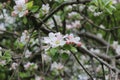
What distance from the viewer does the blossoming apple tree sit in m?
2.78

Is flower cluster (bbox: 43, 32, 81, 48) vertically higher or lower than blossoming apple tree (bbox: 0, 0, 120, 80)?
higher

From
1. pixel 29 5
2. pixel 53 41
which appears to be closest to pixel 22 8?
pixel 29 5

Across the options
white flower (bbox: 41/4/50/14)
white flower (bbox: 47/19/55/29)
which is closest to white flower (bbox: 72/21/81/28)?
white flower (bbox: 47/19/55/29)

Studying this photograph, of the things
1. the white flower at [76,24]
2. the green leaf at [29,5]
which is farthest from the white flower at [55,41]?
the white flower at [76,24]

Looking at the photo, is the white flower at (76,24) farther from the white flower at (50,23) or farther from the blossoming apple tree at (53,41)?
the white flower at (50,23)

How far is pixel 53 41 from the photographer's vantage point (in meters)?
2.63

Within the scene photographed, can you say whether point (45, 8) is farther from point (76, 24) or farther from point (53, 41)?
point (76, 24)

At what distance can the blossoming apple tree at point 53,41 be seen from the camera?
278 cm

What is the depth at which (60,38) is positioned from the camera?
2666mm

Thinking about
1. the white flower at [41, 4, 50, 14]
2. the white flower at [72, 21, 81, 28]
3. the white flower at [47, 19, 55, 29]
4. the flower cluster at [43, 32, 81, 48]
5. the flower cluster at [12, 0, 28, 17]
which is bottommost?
the white flower at [72, 21, 81, 28]

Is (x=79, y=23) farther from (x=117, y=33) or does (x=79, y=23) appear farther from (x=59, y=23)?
(x=117, y=33)

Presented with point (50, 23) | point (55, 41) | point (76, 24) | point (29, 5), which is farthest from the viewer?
point (76, 24)

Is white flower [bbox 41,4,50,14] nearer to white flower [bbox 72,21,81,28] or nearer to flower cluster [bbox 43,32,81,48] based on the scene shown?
flower cluster [bbox 43,32,81,48]

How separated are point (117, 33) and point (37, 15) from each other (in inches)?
99.3
